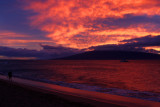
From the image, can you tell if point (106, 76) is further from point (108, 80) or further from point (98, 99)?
point (98, 99)

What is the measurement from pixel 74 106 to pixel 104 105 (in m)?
2.25

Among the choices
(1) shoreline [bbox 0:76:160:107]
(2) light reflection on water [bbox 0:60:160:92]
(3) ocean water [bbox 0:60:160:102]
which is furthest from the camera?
(2) light reflection on water [bbox 0:60:160:92]

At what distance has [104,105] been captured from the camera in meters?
11.2

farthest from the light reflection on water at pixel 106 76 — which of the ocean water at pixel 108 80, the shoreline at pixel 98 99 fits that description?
the shoreline at pixel 98 99

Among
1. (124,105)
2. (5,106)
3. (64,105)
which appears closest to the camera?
(5,106)

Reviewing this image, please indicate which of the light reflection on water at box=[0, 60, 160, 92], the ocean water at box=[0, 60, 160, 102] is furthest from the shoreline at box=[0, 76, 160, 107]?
the light reflection on water at box=[0, 60, 160, 92]

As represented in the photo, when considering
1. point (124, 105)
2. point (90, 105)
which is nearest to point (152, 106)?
point (124, 105)

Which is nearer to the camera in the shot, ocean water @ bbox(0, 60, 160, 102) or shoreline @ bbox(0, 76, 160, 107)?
shoreline @ bbox(0, 76, 160, 107)

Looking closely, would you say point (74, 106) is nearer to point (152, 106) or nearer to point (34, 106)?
point (34, 106)

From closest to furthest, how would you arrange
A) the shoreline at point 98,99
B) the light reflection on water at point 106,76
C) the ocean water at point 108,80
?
the shoreline at point 98,99 → the ocean water at point 108,80 → the light reflection on water at point 106,76

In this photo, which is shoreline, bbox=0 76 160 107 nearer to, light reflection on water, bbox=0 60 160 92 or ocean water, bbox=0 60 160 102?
ocean water, bbox=0 60 160 102

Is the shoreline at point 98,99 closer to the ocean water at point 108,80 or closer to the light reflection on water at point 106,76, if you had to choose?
the ocean water at point 108,80

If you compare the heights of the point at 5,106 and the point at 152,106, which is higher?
the point at 5,106

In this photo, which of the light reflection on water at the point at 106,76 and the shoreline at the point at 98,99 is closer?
the shoreline at the point at 98,99
